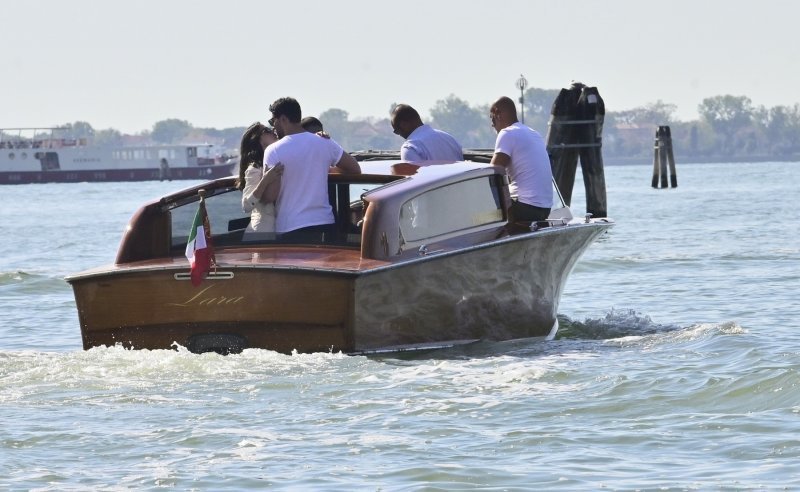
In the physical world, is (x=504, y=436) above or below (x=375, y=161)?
below

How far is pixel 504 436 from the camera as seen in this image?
7523mm

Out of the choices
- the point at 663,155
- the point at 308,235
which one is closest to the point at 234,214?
the point at 308,235

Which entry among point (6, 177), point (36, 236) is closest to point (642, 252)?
point (36, 236)

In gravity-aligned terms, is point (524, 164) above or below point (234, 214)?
above

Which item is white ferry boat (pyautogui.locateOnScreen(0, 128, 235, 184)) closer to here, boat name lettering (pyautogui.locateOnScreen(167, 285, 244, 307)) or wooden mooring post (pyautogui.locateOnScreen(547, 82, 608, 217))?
wooden mooring post (pyautogui.locateOnScreen(547, 82, 608, 217))

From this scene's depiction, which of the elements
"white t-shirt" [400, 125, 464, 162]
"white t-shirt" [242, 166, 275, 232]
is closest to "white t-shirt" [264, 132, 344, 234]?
"white t-shirt" [242, 166, 275, 232]

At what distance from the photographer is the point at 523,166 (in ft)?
37.0

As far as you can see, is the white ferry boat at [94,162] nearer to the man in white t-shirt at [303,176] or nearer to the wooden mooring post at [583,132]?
the wooden mooring post at [583,132]

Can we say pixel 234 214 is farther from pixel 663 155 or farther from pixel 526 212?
pixel 663 155

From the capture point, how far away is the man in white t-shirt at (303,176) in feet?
33.0

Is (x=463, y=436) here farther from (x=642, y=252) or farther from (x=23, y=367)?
(x=642, y=252)

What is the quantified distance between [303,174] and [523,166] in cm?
189

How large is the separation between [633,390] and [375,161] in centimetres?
334

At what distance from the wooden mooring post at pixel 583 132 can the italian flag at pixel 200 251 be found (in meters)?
13.8
